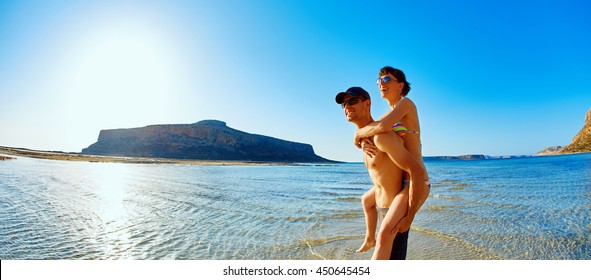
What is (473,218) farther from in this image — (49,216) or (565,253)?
(49,216)

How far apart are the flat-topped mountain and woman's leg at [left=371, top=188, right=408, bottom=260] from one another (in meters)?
111

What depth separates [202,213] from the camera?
901 cm

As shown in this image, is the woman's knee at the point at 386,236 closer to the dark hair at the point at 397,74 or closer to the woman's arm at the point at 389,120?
the woman's arm at the point at 389,120

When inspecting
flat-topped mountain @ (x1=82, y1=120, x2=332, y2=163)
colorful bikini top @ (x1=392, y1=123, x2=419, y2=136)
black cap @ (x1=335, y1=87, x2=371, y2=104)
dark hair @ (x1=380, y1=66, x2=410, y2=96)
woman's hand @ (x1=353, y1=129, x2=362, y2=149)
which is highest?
flat-topped mountain @ (x1=82, y1=120, x2=332, y2=163)

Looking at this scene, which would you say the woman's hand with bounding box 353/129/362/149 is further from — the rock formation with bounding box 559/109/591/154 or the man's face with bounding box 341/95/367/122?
the rock formation with bounding box 559/109/591/154

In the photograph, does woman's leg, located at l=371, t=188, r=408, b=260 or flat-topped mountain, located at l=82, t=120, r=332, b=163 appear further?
flat-topped mountain, located at l=82, t=120, r=332, b=163

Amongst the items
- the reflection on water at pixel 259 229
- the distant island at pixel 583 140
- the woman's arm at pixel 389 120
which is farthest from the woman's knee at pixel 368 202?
the distant island at pixel 583 140

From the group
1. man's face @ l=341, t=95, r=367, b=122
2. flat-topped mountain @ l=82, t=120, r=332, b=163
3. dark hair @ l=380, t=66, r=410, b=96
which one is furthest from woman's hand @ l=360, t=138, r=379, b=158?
flat-topped mountain @ l=82, t=120, r=332, b=163

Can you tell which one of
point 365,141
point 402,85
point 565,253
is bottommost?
point 565,253

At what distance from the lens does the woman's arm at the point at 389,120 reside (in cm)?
248

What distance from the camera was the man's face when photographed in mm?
2876
